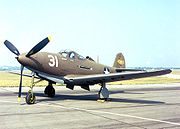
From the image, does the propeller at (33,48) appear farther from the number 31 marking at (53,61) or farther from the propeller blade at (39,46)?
the number 31 marking at (53,61)

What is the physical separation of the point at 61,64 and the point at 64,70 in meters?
0.45

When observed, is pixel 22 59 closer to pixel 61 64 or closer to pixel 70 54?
pixel 61 64

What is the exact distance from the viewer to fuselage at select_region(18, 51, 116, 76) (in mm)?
12391

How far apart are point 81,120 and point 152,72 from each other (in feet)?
18.4

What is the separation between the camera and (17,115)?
9.07 metres

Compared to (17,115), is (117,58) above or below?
above

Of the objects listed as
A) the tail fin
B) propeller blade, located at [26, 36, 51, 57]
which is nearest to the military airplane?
propeller blade, located at [26, 36, 51, 57]

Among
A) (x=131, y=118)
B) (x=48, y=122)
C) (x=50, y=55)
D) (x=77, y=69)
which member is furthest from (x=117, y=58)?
(x=48, y=122)

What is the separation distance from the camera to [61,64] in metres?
14.0

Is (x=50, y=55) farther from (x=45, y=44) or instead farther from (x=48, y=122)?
(x=48, y=122)

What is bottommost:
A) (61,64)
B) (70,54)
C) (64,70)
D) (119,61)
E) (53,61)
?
(64,70)

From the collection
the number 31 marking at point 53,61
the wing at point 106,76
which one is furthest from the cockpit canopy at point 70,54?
the wing at point 106,76

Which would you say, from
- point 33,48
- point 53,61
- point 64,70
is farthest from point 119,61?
point 33,48

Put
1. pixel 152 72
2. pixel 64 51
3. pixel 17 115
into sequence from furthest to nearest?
pixel 64 51 < pixel 152 72 < pixel 17 115
